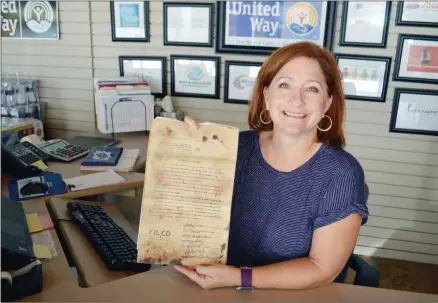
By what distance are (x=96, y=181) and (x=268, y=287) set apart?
3.82ft

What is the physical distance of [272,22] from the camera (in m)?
2.79

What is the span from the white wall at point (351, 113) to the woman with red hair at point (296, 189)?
1.56m

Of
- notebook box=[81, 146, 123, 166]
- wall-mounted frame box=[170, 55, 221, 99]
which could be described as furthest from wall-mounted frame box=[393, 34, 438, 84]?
notebook box=[81, 146, 123, 166]

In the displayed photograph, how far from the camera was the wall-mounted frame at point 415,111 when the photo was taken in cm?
269

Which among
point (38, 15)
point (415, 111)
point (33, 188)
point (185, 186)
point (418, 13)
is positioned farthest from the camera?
point (38, 15)

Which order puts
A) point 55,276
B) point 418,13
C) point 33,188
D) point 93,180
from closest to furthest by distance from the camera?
point 55,276 → point 33,188 → point 93,180 → point 418,13

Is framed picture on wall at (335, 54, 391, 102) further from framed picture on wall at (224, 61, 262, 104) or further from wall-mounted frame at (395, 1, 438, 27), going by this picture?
framed picture on wall at (224, 61, 262, 104)

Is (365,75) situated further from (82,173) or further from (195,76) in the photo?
(82,173)

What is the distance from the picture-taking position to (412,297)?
3.64ft

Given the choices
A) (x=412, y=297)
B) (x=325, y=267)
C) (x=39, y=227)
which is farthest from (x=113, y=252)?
(x=412, y=297)

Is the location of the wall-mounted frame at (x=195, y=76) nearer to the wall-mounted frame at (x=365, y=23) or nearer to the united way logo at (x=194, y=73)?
the united way logo at (x=194, y=73)

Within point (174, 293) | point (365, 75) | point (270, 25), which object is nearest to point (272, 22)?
point (270, 25)

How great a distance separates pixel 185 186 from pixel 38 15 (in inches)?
104

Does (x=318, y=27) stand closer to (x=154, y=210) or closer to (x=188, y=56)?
(x=188, y=56)
